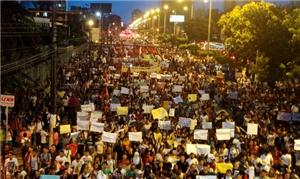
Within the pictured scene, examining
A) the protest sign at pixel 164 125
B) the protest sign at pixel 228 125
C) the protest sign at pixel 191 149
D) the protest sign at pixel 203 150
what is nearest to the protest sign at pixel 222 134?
the protest sign at pixel 228 125

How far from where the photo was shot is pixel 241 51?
47.3m

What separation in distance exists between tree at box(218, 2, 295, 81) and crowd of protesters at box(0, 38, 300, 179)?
414 cm

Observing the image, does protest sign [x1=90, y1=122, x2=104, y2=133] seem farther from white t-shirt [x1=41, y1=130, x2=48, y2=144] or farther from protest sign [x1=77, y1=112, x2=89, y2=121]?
protest sign [x1=77, y1=112, x2=89, y2=121]

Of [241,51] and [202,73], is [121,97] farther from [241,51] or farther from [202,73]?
[241,51]

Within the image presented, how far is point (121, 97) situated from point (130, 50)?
51179 mm

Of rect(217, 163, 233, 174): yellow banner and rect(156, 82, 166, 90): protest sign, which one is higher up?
rect(156, 82, 166, 90): protest sign

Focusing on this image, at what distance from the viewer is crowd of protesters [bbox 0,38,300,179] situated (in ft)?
51.1

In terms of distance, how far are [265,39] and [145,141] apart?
66.8 feet

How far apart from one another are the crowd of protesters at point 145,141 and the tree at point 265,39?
414 centimetres

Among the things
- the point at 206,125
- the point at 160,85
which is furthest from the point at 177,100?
the point at 160,85

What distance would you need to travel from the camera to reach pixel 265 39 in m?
37.1

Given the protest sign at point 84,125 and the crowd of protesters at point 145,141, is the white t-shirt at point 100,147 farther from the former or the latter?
the protest sign at point 84,125

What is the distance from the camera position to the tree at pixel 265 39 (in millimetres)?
35000

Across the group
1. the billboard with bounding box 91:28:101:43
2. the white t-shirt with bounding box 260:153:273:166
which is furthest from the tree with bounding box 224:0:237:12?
the white t-shirt with bounding box 260:153:273:166
